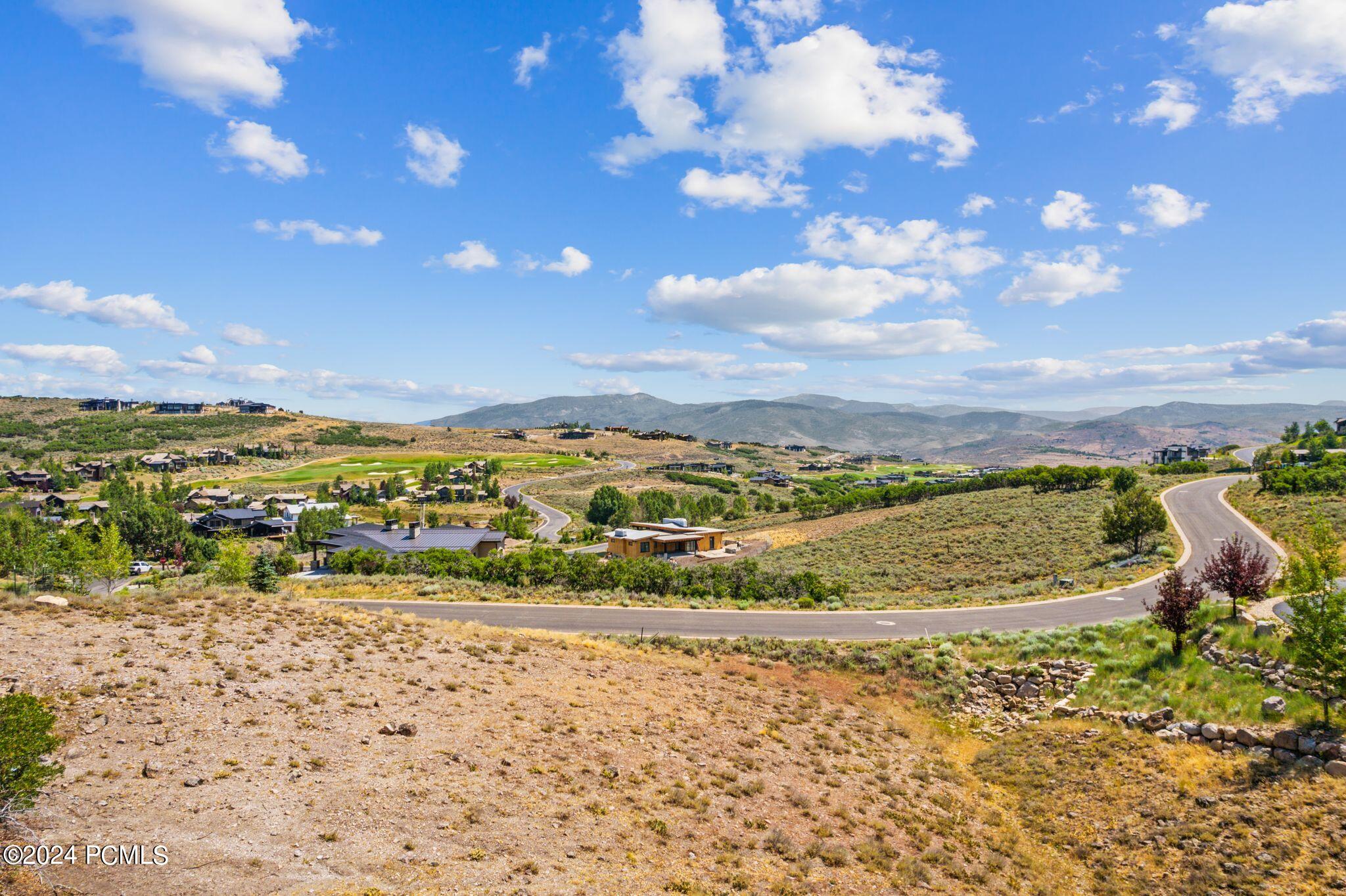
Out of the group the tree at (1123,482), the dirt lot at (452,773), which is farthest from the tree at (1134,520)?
the dirt lot at (452,773)

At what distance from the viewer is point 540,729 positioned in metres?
16.8

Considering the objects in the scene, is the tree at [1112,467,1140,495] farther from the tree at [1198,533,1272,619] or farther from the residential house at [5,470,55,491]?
the residential house at [5,470,55,491]

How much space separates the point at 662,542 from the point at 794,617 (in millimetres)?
35845

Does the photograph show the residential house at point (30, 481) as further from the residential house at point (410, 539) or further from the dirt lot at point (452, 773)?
the dirt lot at point (452, 773)

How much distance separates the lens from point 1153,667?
22.9 meters

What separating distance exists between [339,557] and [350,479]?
314ft

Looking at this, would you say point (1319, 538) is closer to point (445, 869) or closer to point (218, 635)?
point (445, 869)

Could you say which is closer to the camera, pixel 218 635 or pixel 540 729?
pixel 540 729

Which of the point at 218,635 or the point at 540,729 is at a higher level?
the point at 218,635

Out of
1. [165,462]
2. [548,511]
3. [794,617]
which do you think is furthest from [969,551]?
[165,462]

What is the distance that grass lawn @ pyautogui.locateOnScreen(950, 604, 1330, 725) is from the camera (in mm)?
18562

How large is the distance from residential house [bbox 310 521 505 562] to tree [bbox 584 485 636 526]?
3523 cm

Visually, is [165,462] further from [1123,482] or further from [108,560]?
[1123,482]

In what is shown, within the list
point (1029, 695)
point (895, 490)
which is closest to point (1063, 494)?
point (895, 490)
